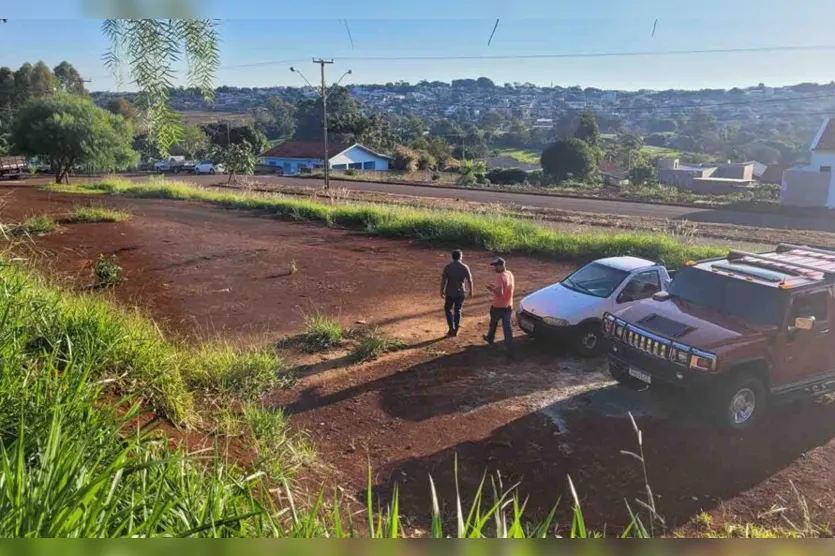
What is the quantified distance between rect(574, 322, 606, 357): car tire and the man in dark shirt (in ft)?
6.60

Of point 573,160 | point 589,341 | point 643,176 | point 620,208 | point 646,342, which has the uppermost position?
point 573,160

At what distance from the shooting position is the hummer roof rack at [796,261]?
7.66 metres

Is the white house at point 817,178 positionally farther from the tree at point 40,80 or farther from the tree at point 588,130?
the tree at point 40,80

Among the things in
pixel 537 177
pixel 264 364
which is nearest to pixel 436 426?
pixel 264 364

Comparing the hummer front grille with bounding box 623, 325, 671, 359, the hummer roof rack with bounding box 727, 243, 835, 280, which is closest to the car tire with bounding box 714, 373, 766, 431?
the hummer front grille with bounding box 623, 325, 671, 359

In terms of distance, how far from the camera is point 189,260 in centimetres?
1742

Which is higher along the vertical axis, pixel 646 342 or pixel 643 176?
pixel 646 342

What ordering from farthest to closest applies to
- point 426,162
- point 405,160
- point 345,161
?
1. point 426,162
2. point 345,161
3. point 405,160

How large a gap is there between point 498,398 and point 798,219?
24.9m

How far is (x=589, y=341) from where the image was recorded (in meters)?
9.70

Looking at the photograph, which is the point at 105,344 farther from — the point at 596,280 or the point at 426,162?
the point at 426,162

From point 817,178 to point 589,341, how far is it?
86.0ft

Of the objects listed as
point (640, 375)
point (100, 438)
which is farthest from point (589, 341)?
point (100, 438)

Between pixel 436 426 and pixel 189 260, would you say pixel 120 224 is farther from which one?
pixel 436 426
